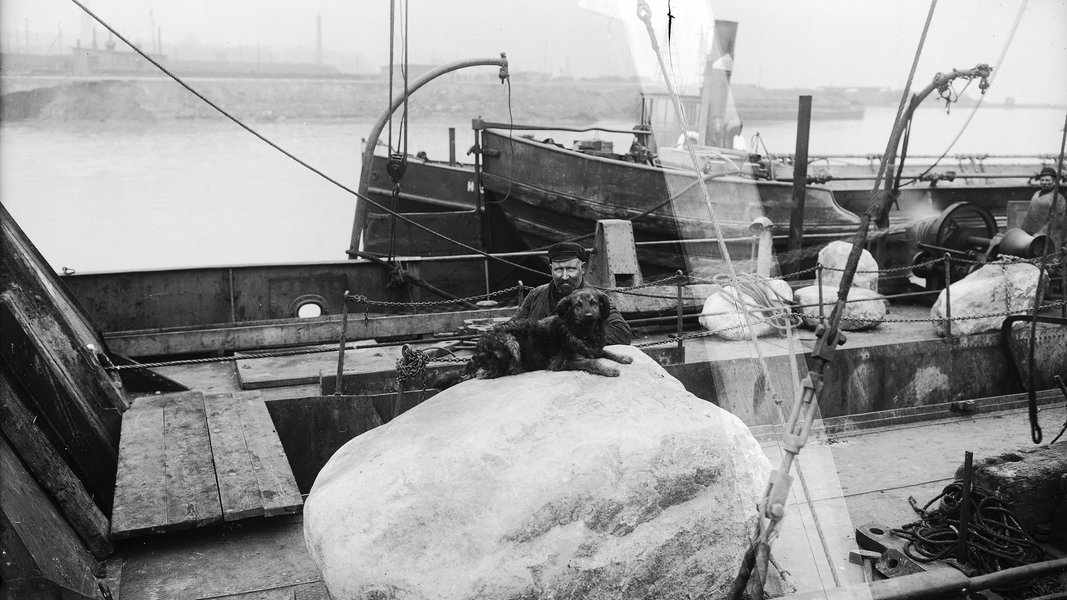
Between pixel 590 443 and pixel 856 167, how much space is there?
15.8m

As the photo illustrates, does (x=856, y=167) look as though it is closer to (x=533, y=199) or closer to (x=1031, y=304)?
(x=533, y=199)

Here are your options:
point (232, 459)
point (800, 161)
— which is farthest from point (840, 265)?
point (232, 459)

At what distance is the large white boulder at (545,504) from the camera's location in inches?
123

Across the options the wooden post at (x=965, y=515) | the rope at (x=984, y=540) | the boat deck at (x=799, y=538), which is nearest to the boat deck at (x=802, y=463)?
the boat deck at (x=799, y=538)

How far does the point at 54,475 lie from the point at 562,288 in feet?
8.89

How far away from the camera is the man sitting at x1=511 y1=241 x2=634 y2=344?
4723 millimetres

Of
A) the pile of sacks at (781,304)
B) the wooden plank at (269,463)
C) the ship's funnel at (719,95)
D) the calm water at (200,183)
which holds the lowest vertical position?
the calm water at (200,183)

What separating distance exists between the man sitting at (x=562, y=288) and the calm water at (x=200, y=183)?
1398 centimetres

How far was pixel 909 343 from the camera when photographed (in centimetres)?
775

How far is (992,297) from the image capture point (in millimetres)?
8336

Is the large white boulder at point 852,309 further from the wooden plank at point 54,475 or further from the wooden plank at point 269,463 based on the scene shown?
the wooden plank at point 54,475

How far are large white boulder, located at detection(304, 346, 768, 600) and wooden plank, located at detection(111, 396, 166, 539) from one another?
1234 mm

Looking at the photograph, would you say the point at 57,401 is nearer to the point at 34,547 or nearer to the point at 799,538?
the point at 34,547

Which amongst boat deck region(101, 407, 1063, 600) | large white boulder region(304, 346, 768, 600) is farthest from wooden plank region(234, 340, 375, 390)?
large white boulder region(304, 346, 768, 600)
